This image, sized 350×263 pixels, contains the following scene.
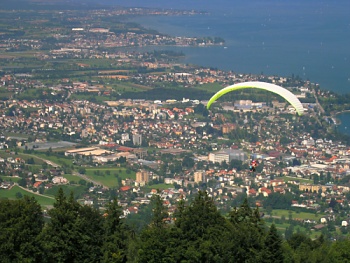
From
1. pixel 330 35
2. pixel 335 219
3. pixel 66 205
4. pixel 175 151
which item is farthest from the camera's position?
pixel 330 35

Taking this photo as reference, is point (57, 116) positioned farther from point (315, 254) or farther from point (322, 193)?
point (315, 254)

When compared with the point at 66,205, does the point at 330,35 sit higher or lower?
lower

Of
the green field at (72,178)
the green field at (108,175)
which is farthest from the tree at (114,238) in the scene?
the green field at (72,178)

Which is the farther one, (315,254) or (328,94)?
(328,94)

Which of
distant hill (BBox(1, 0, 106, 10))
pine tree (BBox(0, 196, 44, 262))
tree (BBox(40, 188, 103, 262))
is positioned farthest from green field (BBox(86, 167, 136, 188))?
distant hill (BBox(1, 0, 106, 10))

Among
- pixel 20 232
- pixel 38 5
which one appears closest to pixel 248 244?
pixel 20 232

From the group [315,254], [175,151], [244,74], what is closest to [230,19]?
[244,74]
